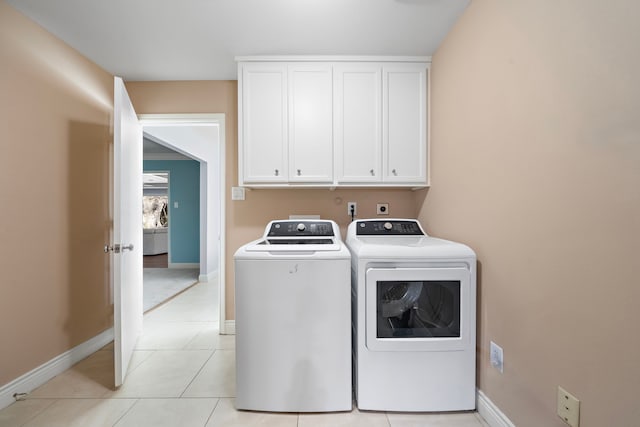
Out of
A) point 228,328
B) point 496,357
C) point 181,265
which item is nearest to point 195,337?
point 228,328

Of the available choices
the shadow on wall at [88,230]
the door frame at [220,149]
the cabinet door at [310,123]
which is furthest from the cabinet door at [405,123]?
the shadow on wall at [88,230]

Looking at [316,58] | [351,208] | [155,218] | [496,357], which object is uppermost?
[316,58]

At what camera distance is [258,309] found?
62.6 inches

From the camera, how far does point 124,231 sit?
196 centimetres

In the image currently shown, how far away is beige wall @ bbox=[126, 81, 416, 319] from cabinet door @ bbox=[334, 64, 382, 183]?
0.35 m

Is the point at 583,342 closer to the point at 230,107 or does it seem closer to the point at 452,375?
the point at 452,375

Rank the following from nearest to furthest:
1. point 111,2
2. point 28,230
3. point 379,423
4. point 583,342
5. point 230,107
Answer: point 583,342 → point 379,423 → point 111,2 → point 28,230 → point 230,107

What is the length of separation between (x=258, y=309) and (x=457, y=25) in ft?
7.12

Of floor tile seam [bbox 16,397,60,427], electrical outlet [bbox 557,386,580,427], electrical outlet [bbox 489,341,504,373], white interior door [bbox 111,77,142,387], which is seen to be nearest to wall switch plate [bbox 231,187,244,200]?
white interior door [bbox 111,77,142,387]

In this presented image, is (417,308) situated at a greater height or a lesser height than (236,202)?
lesser

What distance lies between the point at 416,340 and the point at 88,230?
99.6 inches

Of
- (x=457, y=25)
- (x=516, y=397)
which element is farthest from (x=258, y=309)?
(x=457, y=25)

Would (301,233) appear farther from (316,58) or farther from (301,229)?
(316,58)

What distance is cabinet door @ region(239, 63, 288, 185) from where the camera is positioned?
2279 mm
